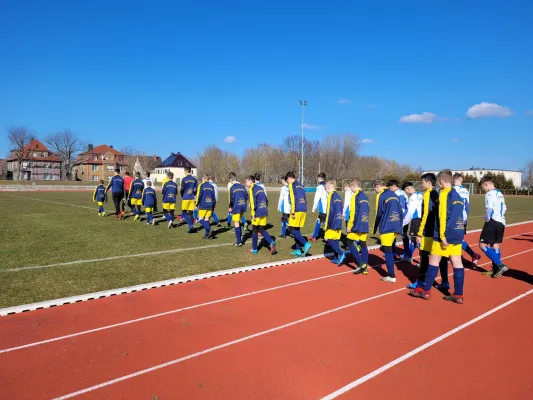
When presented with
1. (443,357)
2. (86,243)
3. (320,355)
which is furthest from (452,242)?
(86,243)

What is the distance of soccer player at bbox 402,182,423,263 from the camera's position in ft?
28.3

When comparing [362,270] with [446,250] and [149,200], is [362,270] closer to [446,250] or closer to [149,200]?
[446,250]

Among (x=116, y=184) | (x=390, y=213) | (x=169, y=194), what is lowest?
(x=390, y=213)

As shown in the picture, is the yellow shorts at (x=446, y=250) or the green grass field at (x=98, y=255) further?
the green grass field at (x=98, y=255)

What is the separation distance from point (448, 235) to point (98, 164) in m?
88.4

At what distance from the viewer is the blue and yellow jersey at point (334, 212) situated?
299 inches

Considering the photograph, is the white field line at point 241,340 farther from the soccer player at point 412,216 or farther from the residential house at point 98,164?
the residential house at point 98,164

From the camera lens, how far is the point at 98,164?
83.1 meters

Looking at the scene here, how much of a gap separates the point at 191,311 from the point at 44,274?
3.35m

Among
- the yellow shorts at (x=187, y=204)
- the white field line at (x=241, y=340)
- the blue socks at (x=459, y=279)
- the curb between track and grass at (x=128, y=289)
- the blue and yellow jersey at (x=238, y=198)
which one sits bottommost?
the white field line at (x=241, y=340)

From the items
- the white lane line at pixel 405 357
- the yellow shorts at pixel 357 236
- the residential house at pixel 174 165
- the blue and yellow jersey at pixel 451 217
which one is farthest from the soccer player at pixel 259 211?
the residential house at pixel 174 165

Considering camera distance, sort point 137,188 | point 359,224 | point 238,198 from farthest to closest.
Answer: point 137,188
point 238,198
point 359,224

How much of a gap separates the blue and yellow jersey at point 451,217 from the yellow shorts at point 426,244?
0.39m

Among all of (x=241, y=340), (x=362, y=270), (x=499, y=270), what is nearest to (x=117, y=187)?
(x=362, y=270)
